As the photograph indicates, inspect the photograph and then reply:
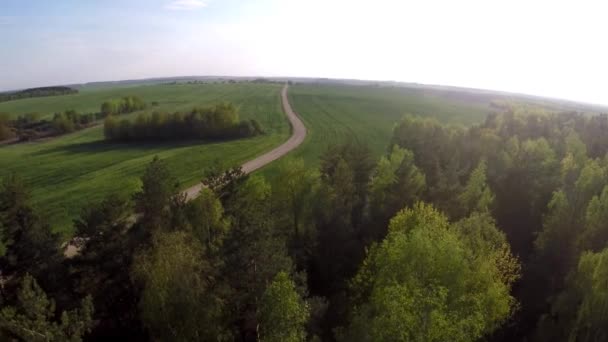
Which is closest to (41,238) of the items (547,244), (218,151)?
(547,244)

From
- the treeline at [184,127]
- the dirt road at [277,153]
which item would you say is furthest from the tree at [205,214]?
the treeline at [184,127]

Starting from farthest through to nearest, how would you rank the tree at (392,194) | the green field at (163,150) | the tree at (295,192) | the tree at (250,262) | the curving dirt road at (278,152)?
the green field at (163,150) → the curving dirt road at (278,152) → the tree at (295,192) → the tree at (392,194) → the tree at (250,262)

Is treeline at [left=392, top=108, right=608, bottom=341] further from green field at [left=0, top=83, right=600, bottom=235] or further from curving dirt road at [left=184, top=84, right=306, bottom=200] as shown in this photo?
green field at [left=0, top=83, right=600, bottom=235]

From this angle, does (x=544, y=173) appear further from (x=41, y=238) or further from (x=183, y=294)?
(x=41, y=238)

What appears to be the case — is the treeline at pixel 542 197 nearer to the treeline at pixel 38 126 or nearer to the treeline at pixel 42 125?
the treeline at pixel 38 126

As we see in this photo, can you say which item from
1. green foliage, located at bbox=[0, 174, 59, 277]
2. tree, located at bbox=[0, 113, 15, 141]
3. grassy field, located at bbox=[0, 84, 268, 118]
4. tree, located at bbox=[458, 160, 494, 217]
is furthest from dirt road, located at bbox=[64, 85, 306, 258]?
tree, located at bbox=[0, 113, 15, 141]

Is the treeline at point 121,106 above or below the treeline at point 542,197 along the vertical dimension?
above

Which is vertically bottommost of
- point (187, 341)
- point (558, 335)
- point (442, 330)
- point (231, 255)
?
point (558, 335)
